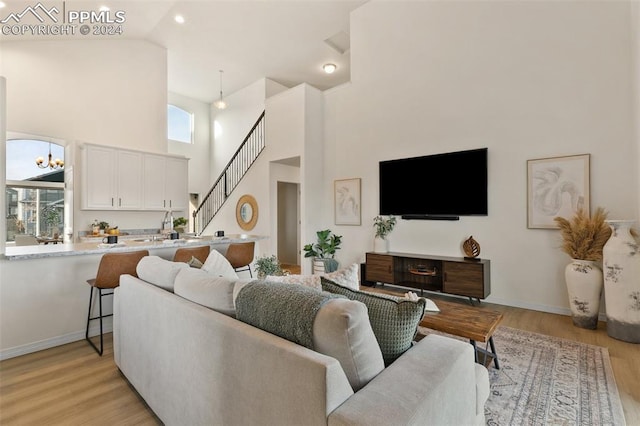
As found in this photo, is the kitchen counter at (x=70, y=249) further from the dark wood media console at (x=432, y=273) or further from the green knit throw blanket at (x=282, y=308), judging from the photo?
the dark wood media console at (x=432, y=273)

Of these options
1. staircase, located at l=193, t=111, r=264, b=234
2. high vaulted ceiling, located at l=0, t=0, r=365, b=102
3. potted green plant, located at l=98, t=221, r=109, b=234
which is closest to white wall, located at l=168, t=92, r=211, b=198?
staircase, located at l=193, t=111, r=264, b=234

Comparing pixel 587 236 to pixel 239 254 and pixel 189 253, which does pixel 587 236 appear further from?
pixel 189 253

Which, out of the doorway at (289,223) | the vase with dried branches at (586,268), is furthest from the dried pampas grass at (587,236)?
the doorway at (289,223)

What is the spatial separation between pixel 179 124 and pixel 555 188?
9.08 meters

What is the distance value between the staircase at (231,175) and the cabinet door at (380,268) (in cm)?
350

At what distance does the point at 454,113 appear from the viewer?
4.36 meters

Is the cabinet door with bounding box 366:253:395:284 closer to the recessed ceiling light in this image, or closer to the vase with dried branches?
the vase with dried branches

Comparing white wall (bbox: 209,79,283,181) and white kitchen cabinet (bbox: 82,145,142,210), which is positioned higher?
white wall (bbox: 209,79,283,181)

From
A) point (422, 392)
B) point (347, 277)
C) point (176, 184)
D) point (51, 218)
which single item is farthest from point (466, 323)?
point (51, 218)

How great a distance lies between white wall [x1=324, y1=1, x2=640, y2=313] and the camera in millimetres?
3324

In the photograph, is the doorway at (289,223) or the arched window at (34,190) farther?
the doorway at (289,223)

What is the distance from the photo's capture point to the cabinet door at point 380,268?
15.2 feet

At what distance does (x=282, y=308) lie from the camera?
118 cm

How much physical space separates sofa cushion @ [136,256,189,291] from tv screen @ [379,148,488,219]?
3.65 m
